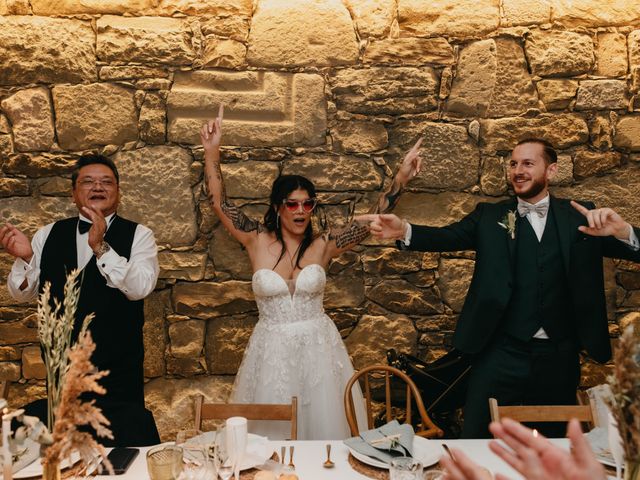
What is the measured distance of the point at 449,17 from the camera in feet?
10.7

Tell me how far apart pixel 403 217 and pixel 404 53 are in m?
0.94

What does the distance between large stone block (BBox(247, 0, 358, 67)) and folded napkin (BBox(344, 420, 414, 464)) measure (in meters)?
2.16

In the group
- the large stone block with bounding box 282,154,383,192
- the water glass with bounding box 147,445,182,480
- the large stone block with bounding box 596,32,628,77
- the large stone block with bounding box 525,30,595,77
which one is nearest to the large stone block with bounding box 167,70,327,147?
the large stone block with bounding box 282,154,383,192

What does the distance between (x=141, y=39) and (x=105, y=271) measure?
1.43 meters

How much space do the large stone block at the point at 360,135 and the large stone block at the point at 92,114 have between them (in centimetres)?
117

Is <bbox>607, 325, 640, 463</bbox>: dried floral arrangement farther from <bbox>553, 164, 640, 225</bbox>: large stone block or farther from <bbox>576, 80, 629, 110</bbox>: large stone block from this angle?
<bbox>576, 80, 629, 110</bbox>: large stone block

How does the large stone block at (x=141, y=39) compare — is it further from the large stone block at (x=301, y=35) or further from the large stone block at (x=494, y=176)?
the large stone block at (x=494, y=176)

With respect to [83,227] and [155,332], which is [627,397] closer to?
[83,227]

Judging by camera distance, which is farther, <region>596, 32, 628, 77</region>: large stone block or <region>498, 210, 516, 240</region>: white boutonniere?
<region>596, 32, 628, 77</region>: large stone block

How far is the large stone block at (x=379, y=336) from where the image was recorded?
3.35 metres

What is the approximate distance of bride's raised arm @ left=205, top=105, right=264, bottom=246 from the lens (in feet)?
9.84

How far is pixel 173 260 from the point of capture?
3268mm

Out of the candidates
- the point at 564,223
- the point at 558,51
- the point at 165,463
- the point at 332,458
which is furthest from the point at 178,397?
the point at 558,51

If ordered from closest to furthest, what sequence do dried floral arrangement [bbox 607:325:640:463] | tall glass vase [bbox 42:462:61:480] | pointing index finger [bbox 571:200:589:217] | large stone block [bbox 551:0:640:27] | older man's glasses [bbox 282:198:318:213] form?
dried floral arrangement [bbox 607:325:640:463] → tall glass vase [bbox 42:462:61:480] → pointing index finger [bbox 571:200:589:217] → older man's glasses [bbox 282:198:318:213] → large stone block [bbox 551:0:640:27]
